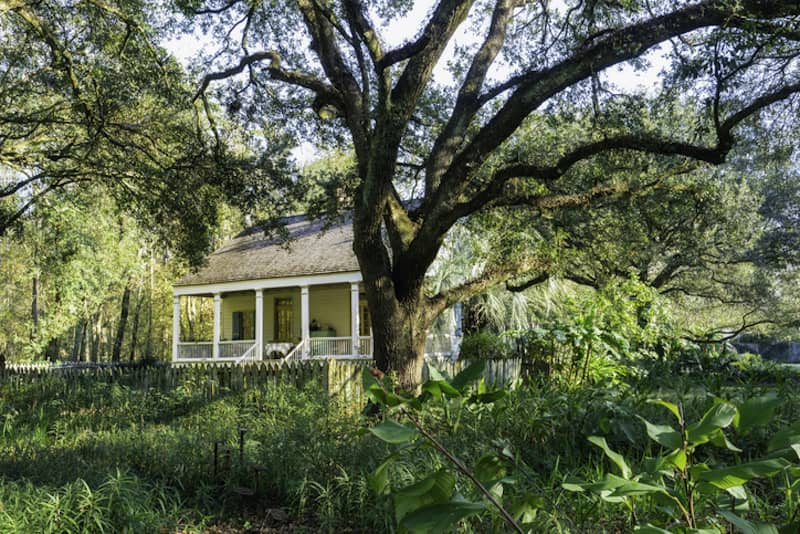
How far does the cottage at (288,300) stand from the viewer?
2286 cm

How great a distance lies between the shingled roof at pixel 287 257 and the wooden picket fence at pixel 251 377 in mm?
9457

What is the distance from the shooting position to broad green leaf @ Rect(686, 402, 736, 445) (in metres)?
1.25

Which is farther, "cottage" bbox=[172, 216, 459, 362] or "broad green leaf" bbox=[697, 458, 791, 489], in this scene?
"cottage" bbox=[172, 216, 459, 362]

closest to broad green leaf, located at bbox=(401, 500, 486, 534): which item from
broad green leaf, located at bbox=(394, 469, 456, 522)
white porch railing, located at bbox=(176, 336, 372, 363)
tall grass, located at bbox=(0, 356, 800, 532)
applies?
broad green leaf, located at bbox=(394, 469, 456, 522)

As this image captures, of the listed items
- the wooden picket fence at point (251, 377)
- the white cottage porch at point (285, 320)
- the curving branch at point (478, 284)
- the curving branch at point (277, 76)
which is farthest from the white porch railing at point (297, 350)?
the curving branch at point (277, 76)

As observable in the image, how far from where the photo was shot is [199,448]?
6.36 m

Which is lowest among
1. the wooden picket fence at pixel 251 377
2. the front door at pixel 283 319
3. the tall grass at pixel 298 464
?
the tall grass at pixel 298 464

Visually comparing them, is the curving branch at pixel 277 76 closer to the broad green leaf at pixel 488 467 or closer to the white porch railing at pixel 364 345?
the broad green leaf at pixel 488 467

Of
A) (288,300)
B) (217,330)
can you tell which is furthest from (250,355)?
(288,300)

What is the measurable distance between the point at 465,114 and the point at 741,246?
13975mm

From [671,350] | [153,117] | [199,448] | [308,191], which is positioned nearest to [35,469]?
[199,448]

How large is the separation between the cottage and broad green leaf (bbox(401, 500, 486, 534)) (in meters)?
20.4

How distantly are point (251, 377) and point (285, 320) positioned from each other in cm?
1616

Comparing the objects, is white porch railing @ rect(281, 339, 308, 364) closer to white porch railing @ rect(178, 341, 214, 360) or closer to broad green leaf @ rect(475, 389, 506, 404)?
white porch railing @ rect(178, 341, 214, 360)
